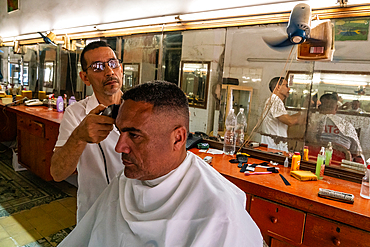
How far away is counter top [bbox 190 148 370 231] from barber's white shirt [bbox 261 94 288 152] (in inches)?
10.4

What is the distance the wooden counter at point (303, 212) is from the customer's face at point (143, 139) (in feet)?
2.93

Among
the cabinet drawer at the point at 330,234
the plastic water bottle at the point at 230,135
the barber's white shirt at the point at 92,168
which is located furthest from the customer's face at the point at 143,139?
the plastic water bottle at the point at 230,135

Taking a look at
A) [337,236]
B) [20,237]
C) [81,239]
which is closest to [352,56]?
[337,236]

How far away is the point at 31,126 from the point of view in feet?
12.1

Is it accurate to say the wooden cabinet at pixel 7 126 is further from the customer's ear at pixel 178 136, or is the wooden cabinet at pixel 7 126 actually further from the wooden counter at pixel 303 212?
the customer's ear at pixel 178 136

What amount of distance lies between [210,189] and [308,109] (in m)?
1.48

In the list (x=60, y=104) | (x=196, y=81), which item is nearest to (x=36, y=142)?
(x=60, y=104)

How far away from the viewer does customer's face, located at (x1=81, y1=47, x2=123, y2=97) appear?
1.60 metres

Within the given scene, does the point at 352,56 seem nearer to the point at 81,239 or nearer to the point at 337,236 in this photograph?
the point at 337,236

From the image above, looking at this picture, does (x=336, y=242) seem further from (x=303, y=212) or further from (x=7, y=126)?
(x=7, y=126)

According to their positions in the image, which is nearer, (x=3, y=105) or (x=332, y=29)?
(x=332, y=29)

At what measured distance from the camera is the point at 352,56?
190 centimetres

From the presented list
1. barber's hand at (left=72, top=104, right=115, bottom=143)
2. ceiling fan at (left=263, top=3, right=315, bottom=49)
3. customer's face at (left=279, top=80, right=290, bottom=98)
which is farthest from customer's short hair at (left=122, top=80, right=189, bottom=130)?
customer's face at (left=279, top=80, right=290, bottom=98)

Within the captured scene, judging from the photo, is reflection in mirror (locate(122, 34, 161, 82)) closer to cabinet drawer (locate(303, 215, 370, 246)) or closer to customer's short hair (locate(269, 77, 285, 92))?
customer's short hair (locate(269, 77, 285, 92))
